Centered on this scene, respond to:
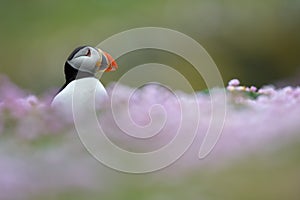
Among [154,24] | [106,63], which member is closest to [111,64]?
[106,63]

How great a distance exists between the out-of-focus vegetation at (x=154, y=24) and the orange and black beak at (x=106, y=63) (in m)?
0.03

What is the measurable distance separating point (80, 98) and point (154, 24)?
23 centimetres

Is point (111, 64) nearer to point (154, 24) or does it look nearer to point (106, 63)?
point (106, 63)

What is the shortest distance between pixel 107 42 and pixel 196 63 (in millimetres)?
174

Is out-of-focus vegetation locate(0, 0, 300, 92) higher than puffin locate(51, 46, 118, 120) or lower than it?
higher

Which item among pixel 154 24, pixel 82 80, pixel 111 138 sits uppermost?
pixel 154 24

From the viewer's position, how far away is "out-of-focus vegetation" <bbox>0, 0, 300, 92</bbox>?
1.06m

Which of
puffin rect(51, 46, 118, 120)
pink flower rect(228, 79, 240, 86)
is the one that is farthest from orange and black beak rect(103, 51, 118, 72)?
pink flower rect(228, 79, 240, 86)

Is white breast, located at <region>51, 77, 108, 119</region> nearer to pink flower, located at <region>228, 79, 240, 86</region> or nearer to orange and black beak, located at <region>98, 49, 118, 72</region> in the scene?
orange and black beak, located at <region>98, 49, 118, 72</region>

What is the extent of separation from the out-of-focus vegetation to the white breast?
82mm

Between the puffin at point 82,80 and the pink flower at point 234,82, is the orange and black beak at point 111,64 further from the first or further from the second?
the pink flower at point 234,82

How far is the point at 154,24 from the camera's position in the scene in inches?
42.9

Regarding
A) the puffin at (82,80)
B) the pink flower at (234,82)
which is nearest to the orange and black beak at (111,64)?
the puffin at (82,80)

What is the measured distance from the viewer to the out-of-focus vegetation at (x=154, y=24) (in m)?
1.06
